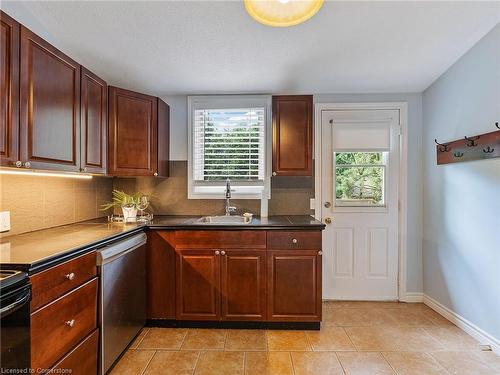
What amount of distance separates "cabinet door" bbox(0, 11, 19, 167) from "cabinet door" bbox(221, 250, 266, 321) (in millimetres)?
1587

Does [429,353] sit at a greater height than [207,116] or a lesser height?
lesser

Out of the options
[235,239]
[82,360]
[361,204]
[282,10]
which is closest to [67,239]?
[82,360]

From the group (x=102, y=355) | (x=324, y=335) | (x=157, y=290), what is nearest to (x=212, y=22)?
(x=157, y=290)

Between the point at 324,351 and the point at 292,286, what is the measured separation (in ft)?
1.72

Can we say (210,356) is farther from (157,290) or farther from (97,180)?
(97,180)

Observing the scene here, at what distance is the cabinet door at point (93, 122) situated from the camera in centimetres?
196

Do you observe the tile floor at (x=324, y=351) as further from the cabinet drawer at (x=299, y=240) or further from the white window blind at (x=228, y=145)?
the white window blind at (x=228, y=145)

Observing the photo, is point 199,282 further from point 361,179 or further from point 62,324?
point 361,179

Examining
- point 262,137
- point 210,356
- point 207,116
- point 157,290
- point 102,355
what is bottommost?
point 210,356

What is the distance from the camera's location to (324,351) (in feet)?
6.66

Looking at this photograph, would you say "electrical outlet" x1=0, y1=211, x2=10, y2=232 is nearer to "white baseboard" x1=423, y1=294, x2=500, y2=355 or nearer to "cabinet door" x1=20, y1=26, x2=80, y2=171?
"cabinet door" x1=20, y1=26, x2=80, y2=171

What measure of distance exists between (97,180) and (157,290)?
1286mm

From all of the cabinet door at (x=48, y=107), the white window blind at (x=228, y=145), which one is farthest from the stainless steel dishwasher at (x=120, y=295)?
the white window blind at (x=228, y=145)

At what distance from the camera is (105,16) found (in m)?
1.86
